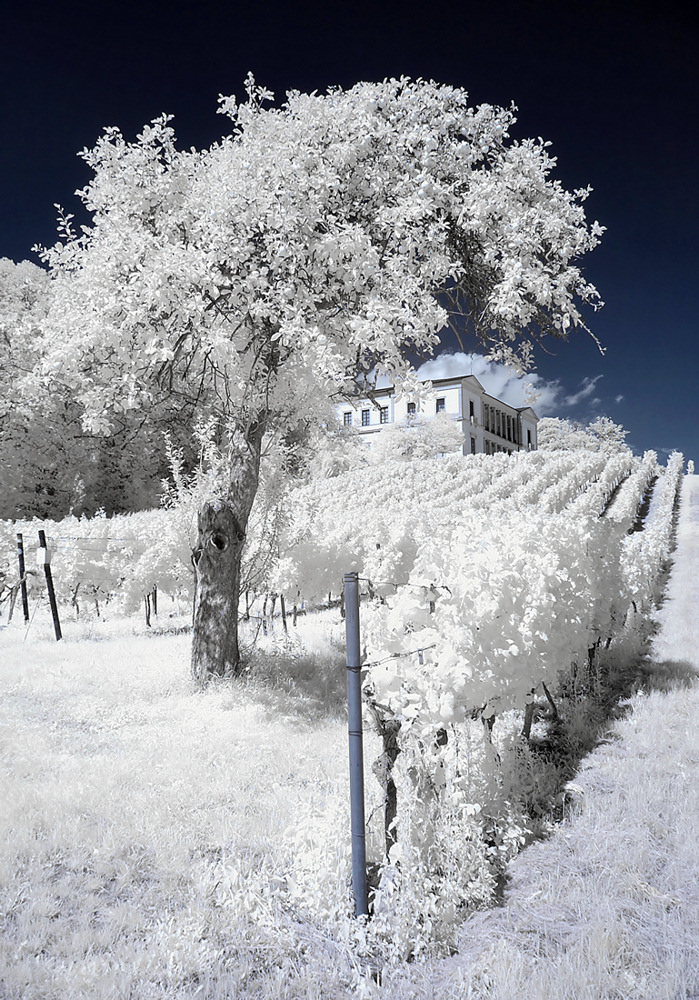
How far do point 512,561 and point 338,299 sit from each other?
472 centimetres

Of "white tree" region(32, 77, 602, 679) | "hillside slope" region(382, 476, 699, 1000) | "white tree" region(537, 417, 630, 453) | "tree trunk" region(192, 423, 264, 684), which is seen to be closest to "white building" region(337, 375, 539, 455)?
"white tree" region(537, 417, 630, 453)

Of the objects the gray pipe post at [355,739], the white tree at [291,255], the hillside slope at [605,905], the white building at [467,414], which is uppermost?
the white building at [467,414]

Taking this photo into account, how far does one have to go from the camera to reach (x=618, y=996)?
301 cm

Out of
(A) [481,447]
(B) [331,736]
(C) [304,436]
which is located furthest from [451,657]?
(A) [481,447]

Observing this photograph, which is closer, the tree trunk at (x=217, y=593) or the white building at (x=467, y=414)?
the tree trunk at (x=217, y=593)

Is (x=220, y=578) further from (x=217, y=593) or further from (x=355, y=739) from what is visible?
(x=355, y=739)

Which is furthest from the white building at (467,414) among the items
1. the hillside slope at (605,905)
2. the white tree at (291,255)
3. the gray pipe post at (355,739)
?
the gray pipe post at (355,739)

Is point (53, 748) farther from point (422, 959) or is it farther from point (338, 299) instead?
point (338, 299)

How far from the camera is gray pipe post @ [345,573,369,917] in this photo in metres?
3.40

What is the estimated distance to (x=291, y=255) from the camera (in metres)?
8.03

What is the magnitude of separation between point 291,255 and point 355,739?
21.4ft

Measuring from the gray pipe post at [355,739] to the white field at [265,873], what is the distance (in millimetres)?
180

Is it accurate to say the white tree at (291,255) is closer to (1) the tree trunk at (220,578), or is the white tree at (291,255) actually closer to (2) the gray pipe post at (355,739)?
(1) the tree trunk at (220,578)

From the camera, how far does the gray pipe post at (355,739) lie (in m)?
3.40
